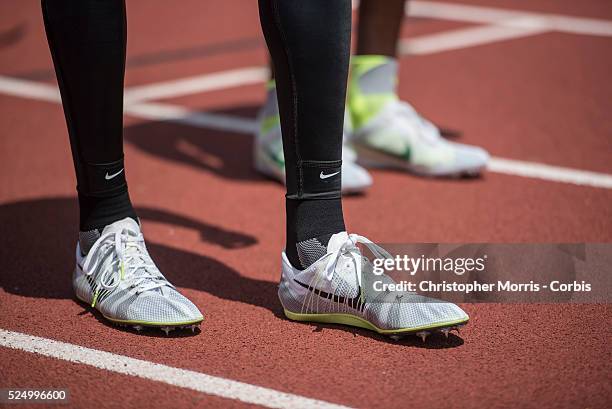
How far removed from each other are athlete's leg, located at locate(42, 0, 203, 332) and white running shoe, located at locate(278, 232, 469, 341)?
274 mm

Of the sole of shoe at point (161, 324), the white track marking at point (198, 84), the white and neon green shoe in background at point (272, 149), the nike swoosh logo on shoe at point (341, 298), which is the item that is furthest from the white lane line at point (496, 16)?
the sole of shoe at point (161, 324)

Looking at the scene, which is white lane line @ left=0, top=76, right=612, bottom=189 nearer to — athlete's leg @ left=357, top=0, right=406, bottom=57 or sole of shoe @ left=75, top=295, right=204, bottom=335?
athlete's leg @ left=357, top=0, right=406, bottom=57

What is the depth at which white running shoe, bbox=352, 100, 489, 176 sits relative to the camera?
3.49 metres

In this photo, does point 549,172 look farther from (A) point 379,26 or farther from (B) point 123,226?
(B) point 123,226

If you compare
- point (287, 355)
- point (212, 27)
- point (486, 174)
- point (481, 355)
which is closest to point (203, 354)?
point (287, 355)

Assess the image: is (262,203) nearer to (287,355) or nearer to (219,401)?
(287,355)

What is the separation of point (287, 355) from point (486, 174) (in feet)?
5.67

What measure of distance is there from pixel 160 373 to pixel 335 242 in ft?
1.80

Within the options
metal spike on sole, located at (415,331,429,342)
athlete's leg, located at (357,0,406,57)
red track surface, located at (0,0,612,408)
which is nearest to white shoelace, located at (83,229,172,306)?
red track surface, located at (0,0,612,408)

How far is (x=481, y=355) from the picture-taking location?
214cm

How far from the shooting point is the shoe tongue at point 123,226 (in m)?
2.36

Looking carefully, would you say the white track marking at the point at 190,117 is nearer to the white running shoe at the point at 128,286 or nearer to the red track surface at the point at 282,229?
the red track surface at the point at 282,229

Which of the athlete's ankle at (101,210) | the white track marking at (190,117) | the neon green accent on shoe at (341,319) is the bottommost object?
the neon green accent on shoe at (341,319)

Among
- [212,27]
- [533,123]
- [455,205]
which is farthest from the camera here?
[212,27]
